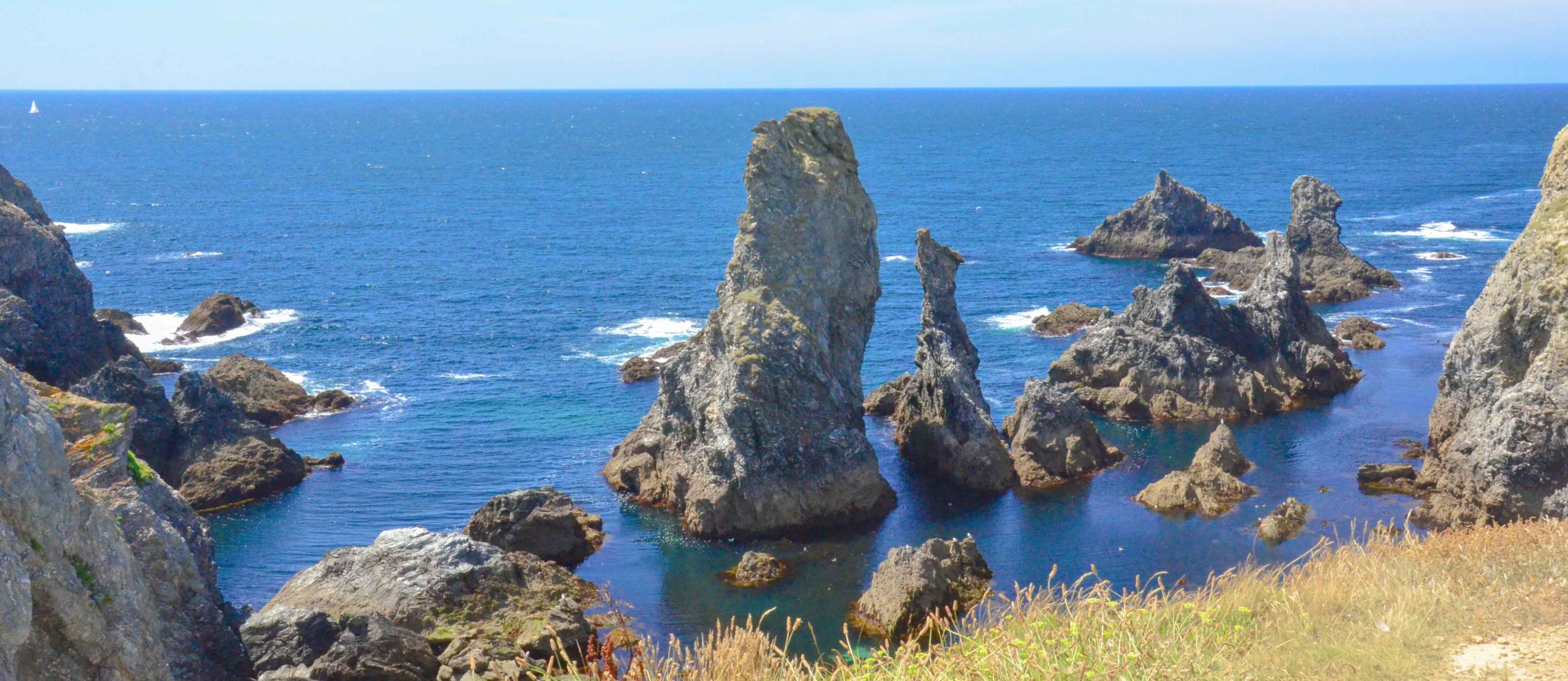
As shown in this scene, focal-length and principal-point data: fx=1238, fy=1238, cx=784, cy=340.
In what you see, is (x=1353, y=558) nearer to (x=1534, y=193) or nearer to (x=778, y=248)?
(x=778, y=248)

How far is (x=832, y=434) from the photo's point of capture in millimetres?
50688

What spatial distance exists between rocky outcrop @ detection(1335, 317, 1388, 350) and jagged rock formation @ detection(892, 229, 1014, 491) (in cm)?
2963

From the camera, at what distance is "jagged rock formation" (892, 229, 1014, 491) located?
54.6m

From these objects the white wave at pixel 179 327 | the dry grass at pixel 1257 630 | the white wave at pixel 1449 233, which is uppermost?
the dry grass at pixel 1257 630

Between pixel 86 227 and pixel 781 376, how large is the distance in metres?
115

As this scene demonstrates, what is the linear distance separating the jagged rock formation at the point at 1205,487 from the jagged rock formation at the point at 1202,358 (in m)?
9.73

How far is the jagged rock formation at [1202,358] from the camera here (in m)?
64.2

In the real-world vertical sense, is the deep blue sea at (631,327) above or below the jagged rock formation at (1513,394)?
below

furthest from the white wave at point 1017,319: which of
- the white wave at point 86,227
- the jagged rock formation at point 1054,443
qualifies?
the white wave at point 86,227

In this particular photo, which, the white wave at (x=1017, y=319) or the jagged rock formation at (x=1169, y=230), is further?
the jagged rock formation at (x=1169, y=230)

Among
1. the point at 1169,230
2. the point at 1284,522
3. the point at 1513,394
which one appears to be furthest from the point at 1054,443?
the point at 1169,230

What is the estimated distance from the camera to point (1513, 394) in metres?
43.4

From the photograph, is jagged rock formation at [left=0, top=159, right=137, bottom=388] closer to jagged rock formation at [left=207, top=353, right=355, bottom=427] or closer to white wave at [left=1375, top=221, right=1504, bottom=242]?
jagged rock formation at [left=207, top=353, right=355, bottom=427]

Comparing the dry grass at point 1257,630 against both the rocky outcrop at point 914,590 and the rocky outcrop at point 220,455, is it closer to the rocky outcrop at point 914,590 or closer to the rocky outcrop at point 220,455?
the rocky outcrop at point 914,590
